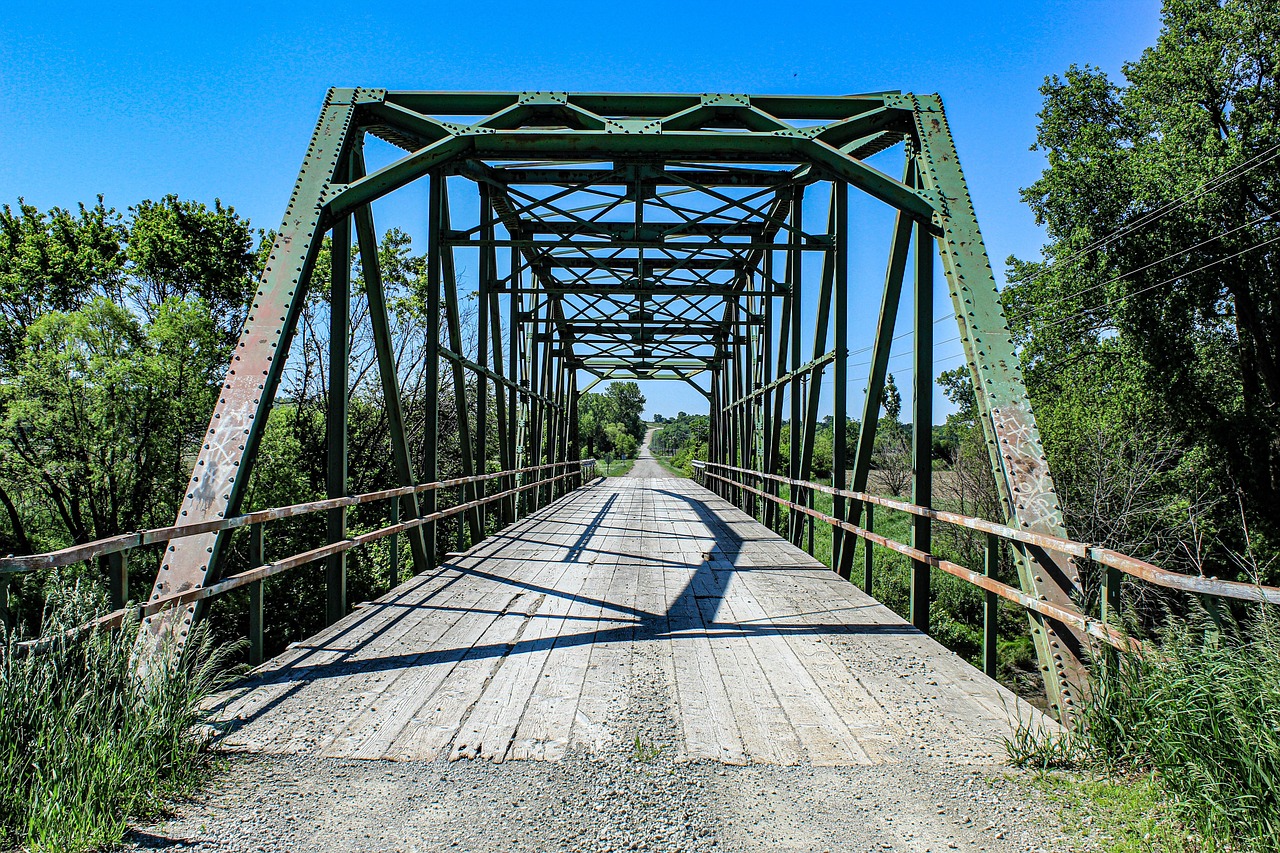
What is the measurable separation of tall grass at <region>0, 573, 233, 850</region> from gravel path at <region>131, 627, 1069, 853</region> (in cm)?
16

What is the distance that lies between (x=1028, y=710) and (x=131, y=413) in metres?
18.5

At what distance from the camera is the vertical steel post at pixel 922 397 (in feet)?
17.7

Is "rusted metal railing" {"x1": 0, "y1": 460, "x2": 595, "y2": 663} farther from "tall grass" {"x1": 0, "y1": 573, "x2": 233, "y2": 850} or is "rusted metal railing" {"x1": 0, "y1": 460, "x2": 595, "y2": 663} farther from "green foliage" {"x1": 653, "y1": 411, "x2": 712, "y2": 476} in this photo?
"green foliage" {"x1": 653, "y1": 411, "x2": 712, "y2": 476}

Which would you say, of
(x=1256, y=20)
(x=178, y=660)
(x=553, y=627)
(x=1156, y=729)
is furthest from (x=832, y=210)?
(x=1256, y=20)

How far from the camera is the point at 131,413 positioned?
1611 centimetres

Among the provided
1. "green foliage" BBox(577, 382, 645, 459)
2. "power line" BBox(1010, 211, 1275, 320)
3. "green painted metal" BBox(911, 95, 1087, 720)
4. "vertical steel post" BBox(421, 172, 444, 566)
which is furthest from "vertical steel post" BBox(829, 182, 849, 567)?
"green foliage" BBox(577, 382, 645, 459)

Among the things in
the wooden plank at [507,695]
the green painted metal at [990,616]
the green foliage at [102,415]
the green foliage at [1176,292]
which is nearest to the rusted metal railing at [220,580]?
the wooden plank at [507,695]

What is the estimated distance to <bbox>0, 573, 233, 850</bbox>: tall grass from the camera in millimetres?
2107

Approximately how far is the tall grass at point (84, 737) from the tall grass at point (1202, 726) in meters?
3.09

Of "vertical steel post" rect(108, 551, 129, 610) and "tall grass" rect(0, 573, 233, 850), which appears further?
"vertical steel post" rect(108, 551, 129, 610)

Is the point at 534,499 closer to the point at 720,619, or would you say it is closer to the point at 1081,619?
the point at 720,619

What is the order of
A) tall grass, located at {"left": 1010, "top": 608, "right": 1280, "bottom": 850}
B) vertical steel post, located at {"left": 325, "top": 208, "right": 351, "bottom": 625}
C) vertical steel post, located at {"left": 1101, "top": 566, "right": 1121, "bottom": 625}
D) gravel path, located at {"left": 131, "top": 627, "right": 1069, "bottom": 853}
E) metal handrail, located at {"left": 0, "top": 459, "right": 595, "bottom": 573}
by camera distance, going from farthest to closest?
vertical steel post, located at {"left": 325, "top": 208, "right": 351, "bottom": 625}
vertical steel post, located at {"left": 1101, "top": 566, "right": 1121, "bottom": 625}
metal handrail, located at {"left": 0, "top": 459, "right": 595, "bottom": 573}
gravel path, located at {"left": 131, "top": 627, "right": 1069, "bottom": 853}
tall grass, located at {"left": 1010, "top": 608, "right": 1280, "bottom": 850}

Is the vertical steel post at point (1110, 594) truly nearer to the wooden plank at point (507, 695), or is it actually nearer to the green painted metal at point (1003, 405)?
the green painted metal at point (1003, 405)

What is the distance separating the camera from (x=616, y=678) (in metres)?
3.79
